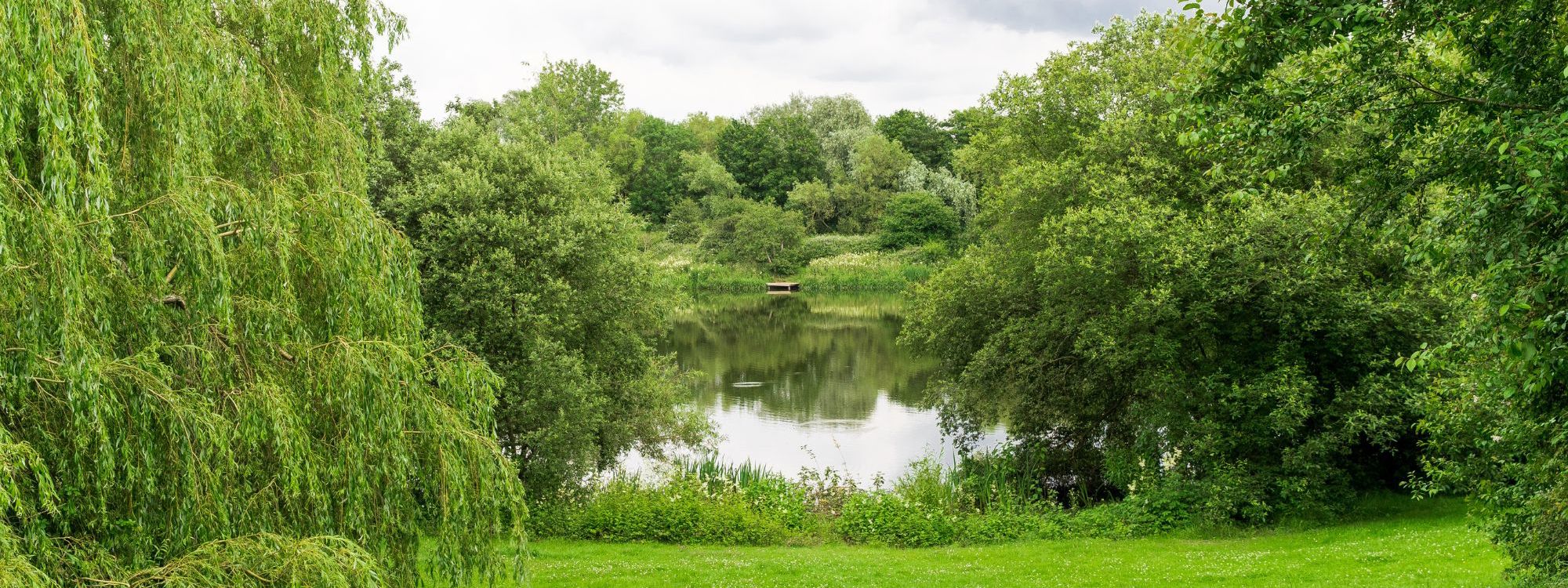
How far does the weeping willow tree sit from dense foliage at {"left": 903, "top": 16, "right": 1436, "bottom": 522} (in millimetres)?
9331

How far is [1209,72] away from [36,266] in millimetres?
7397

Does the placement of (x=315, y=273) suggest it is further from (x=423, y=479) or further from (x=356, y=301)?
(x=423, y=479)

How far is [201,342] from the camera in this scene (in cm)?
671

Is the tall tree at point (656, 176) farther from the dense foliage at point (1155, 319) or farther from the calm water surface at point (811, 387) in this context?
the dense foliage at point (1155, 319)

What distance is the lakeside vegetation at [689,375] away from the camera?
5.99 metres

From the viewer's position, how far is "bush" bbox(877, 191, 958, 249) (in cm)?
6444

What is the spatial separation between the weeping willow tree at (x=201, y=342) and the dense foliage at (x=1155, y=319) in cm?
933

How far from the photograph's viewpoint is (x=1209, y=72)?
23.9 feet

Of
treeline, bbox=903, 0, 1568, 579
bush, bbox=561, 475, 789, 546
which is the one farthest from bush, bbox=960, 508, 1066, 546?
bush, bbox=561, 475, 789, 546

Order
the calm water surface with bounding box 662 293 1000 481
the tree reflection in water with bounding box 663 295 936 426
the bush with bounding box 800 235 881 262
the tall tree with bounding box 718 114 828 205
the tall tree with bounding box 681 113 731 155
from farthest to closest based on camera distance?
→ the tall tree with bounding box 681 113 731 155 → the tall tree with bounding box 718 114 828 205 → the bush with bounding box 800 235 881 262 → the tree reflection in water with bounding box 663 295 936 426 → the calm water surface with bounding box 662 293 1000 481

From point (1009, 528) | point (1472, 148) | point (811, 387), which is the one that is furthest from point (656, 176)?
point (1472, 148)

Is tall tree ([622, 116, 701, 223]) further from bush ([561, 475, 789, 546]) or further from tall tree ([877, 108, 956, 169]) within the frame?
bush ([561, 475, 789, 546])

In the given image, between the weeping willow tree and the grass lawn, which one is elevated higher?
the weeping willow tree

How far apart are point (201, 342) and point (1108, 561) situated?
449 inches
